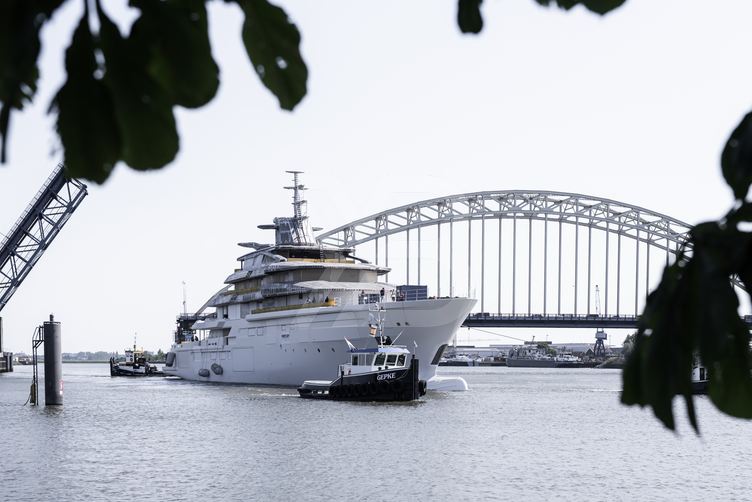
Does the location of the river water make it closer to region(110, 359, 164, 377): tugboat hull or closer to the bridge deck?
the bridge deck

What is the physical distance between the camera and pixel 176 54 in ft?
4.20

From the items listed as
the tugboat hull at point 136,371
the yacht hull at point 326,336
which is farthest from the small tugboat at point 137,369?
the yacht hull at point 326,336

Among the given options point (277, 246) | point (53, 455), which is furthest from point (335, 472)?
point (277, 246)

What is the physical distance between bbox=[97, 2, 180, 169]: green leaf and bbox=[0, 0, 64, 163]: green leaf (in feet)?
0.27

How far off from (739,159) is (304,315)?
Answer: 5468 cm

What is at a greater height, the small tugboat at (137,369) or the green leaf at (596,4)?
the green leaf at (596,4)

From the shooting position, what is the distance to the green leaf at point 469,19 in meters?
1.58

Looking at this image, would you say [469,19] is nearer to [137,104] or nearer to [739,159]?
[739,159]

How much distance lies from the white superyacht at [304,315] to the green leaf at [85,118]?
157 feet

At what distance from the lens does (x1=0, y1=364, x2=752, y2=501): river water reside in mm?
21531

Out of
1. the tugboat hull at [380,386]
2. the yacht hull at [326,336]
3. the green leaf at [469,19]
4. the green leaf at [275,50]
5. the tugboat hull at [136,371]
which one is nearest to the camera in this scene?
the green leaf at [275,50]

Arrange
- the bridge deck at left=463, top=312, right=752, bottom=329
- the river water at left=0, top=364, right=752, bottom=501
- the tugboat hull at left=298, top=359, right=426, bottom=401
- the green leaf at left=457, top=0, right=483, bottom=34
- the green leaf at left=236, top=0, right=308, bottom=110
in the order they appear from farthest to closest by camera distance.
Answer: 1. the bridge deck at left=463, top=312, right=752, bottom=329
2. the tugboat hull at left=298, top=359, right=426, bottom=401
3. the river water at left=0, top=364, right=752, bottom=501
4. the green leaf at left=457, top=0, right=483, bottom=34
5. the green leaf at left=236, top=0, right=308, bottom=110

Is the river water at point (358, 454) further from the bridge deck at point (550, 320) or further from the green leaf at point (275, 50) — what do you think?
the bridge deck at point (550, 320)

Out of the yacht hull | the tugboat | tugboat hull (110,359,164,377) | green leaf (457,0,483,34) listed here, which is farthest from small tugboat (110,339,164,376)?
green leaf (457,0,483,34)
